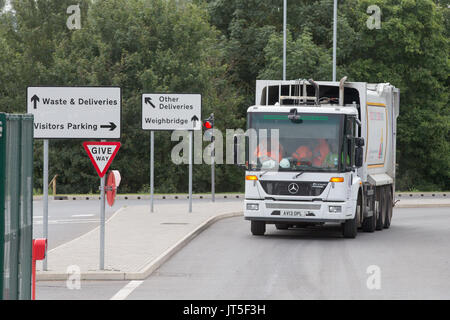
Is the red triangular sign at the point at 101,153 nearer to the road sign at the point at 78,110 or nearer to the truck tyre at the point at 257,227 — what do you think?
the road sign at the point at 78,110

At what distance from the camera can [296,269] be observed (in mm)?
15039

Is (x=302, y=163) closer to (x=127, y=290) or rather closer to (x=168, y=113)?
(x=168, y=113)

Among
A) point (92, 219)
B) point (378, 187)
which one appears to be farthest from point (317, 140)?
point (92, 219)

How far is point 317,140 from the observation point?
2016 cm

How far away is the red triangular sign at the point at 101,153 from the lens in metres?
14.3

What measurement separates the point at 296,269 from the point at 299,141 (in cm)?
552

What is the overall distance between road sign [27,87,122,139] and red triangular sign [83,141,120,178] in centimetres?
27

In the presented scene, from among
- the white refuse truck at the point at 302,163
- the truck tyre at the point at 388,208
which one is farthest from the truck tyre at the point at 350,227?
the truck tyre at the point at 388,208

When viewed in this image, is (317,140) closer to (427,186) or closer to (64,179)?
(64,179)

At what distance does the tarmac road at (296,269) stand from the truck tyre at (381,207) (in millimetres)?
544

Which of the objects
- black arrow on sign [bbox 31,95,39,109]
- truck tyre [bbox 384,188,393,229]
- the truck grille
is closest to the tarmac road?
the truck grille

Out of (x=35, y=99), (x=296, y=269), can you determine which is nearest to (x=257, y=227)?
(x=296, y=269)

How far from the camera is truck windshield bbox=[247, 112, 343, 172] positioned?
20.1 m

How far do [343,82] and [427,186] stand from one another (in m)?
38.5
